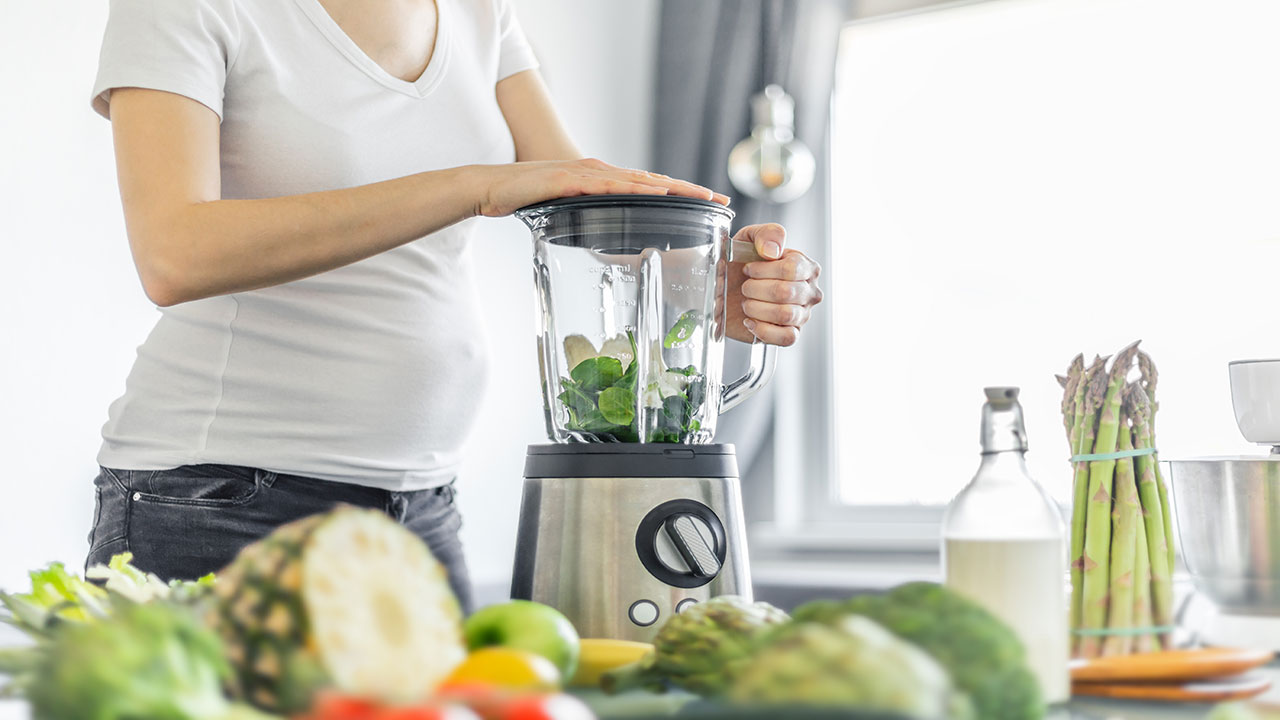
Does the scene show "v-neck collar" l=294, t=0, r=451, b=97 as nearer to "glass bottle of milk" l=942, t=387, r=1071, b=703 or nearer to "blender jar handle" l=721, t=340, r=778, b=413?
"blender jar handle" l=721, t=340, r=778, b=413

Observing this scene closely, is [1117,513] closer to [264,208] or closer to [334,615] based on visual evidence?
[334,615]

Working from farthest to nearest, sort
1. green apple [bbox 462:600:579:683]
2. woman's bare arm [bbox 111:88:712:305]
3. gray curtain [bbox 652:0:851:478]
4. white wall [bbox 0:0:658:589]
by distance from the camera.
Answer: gray curtain [bbox 652:0:851:478], white wall [bbox 0:0:658:589], woman's bare arm [bbox 111:88:712:305], green apple [bbox 462:600:579:683]

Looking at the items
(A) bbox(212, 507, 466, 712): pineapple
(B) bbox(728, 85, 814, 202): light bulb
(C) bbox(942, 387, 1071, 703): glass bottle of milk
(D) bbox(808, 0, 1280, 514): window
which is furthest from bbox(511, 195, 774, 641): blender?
(D) bbox(808, 0, 1280, 514): window

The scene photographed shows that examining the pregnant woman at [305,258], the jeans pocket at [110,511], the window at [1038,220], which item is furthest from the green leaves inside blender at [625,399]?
the window at [1038,220]

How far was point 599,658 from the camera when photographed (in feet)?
2.19

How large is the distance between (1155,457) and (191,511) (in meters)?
0.88

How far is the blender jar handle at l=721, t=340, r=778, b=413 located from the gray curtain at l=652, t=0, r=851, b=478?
149cm

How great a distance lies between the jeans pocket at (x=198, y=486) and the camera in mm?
1071

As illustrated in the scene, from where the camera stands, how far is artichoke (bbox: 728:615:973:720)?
1.25 ft

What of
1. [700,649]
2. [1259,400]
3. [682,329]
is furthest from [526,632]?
[1259,400]

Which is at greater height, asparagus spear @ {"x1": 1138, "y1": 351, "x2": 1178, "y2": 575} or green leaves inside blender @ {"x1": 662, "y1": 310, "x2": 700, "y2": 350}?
green leaves inside blender @ {"x1": 662, "y1": 310, "x2": 700, "y2": 350}

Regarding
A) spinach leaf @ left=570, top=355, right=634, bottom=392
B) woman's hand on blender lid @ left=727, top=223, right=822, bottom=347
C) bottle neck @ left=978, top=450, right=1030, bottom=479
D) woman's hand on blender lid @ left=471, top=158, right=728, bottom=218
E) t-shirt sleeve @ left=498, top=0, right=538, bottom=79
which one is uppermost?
t-shirt sleeve @ left=498, top=0, right=538, bottom=79

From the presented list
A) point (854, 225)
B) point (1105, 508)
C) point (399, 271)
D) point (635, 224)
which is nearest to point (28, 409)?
point (399, 271)

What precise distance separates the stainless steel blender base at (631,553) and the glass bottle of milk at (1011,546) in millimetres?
241
